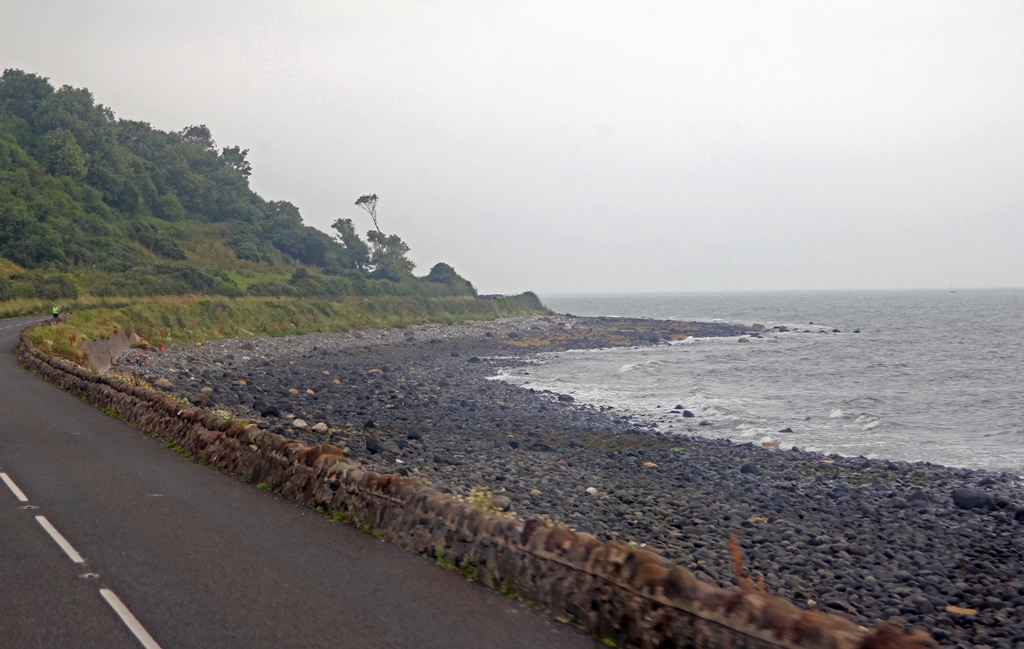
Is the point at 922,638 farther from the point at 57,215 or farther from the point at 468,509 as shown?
the point at 57,215

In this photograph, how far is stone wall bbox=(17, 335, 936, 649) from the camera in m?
4.95

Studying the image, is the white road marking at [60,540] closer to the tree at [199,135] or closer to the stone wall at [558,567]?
the stone wall at [558,567]

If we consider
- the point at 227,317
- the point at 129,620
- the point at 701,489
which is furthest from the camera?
the point at 227,317

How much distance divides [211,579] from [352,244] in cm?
10255

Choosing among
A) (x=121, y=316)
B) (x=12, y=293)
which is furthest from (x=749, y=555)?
(x=12, y=293)

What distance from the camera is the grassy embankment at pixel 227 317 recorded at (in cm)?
3777

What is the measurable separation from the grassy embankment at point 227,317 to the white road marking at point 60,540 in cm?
2370

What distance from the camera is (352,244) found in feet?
352

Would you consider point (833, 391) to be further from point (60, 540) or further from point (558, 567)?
point (60, 540)

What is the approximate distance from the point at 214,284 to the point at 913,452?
5797cm

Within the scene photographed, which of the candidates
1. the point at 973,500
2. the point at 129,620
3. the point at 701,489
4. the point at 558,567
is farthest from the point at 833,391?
the point at 129,620

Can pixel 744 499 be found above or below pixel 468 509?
below

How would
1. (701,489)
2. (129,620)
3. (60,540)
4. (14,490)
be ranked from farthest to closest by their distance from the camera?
1. (701,489)
2. (14,490)
3. (60,540)
4. (129,620)

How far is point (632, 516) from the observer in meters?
14.5
